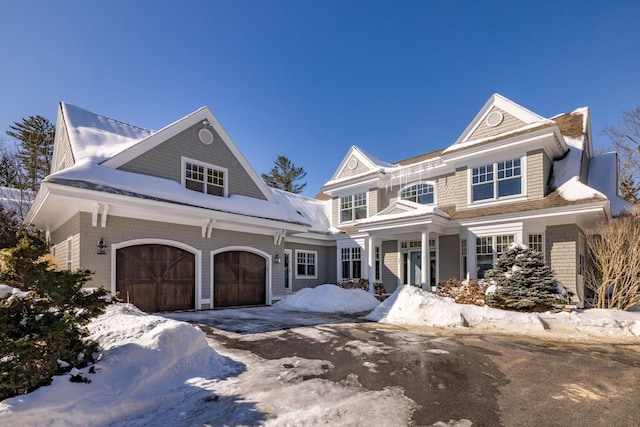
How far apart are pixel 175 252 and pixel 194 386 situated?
26.5 feet

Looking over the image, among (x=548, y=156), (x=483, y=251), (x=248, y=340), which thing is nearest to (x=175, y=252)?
(x=248, y=340)

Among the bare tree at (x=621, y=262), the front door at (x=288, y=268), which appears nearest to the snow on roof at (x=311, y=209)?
the front door at (x=288, y=268)

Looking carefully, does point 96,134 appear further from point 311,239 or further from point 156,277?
point 311,239

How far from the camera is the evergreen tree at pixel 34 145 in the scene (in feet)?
92.7

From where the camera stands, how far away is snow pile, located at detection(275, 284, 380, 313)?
13405 mm

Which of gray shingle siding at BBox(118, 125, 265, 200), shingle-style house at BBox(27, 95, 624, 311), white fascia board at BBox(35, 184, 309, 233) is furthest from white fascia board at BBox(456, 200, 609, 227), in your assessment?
gray shingle siding at BBox(118, 125, 265, 200)

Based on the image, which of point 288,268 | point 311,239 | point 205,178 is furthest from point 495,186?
point 205,178

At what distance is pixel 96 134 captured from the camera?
12758 mm

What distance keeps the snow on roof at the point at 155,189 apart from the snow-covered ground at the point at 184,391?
4317 millimetres

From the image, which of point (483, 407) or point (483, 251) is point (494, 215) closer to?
point (483, 251)

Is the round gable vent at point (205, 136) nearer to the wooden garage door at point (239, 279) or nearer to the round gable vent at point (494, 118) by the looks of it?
the wooden garage door at point (239, 279)

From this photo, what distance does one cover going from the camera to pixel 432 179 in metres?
Result: 17.2

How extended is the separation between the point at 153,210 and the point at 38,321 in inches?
293

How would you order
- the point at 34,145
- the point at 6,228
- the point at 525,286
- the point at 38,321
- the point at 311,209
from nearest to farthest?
the point at 38,321 < the point at 525,286 < the point at 6,228 < the point at 311,209 < the point at 34,145
